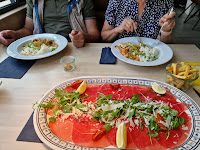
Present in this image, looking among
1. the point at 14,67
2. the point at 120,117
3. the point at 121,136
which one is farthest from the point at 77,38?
the point at 121,136

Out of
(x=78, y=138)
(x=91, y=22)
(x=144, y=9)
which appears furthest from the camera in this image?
(x=91, y=22)

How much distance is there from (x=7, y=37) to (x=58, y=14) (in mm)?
660

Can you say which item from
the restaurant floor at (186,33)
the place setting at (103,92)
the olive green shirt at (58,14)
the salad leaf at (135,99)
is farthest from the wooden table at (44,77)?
the restaurant floor at (186,33)

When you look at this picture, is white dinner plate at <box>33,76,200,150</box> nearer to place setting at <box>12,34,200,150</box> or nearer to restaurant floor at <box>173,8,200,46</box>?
place setting at <box>12,34,200,150</box>

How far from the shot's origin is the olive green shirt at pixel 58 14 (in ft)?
6.23

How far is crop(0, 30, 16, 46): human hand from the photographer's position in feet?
5.07

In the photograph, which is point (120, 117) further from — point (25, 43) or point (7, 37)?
point (7, 37)

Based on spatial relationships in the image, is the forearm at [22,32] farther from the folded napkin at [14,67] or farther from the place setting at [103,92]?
the folded napkin at [14,67]

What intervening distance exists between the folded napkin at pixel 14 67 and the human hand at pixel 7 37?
0.25 meters

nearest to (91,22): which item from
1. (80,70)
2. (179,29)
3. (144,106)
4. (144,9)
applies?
(144,9)

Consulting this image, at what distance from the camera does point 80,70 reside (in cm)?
122

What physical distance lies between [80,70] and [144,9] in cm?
106

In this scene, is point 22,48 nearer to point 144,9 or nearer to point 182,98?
point 144,9

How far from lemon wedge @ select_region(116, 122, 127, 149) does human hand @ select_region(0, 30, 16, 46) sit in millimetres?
1454
